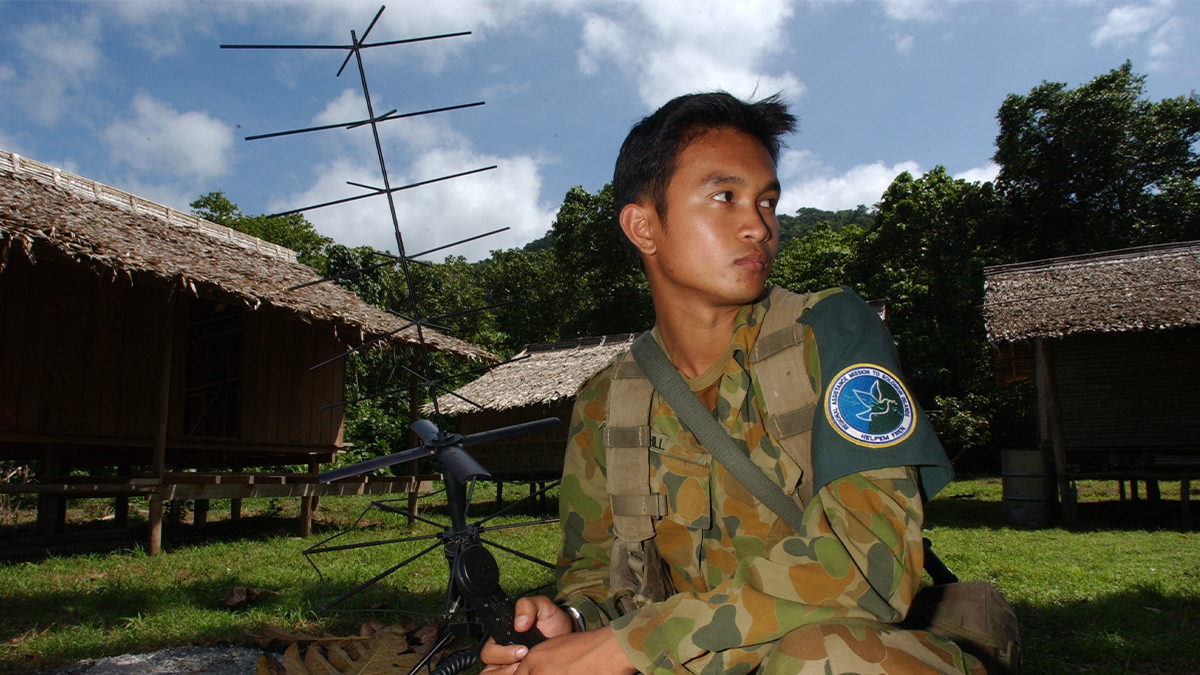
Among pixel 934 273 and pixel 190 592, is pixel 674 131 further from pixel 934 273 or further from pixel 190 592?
pixel 934 273

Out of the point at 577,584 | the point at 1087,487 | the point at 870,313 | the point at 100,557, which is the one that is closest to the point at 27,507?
the point at 100,557

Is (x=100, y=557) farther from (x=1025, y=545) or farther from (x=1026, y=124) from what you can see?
(x=1026, y=124)

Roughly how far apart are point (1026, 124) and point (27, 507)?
103ft

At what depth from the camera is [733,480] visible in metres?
1.98

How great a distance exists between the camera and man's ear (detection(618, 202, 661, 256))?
7.42 feet

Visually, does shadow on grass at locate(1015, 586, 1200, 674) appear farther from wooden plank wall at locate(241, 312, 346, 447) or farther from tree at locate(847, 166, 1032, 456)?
tree at locate(847, 166, 1032, 456)

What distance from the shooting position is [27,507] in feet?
42.8

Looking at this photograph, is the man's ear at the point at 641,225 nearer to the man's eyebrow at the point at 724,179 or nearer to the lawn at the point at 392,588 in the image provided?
the man's eyebrow at the point at 724,179

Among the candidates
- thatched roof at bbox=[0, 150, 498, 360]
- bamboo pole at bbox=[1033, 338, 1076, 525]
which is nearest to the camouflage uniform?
thatched roof at bbox=[0, 150, 498, 360]

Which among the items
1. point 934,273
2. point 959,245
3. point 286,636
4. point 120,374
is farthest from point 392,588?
point 959,245

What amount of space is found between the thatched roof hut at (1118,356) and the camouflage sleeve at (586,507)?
10.7 m

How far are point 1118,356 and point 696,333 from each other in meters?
12.5

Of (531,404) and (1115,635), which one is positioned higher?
(531,404)

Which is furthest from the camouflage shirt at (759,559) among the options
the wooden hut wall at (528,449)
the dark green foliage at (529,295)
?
the dark green foliage at (529,295)
